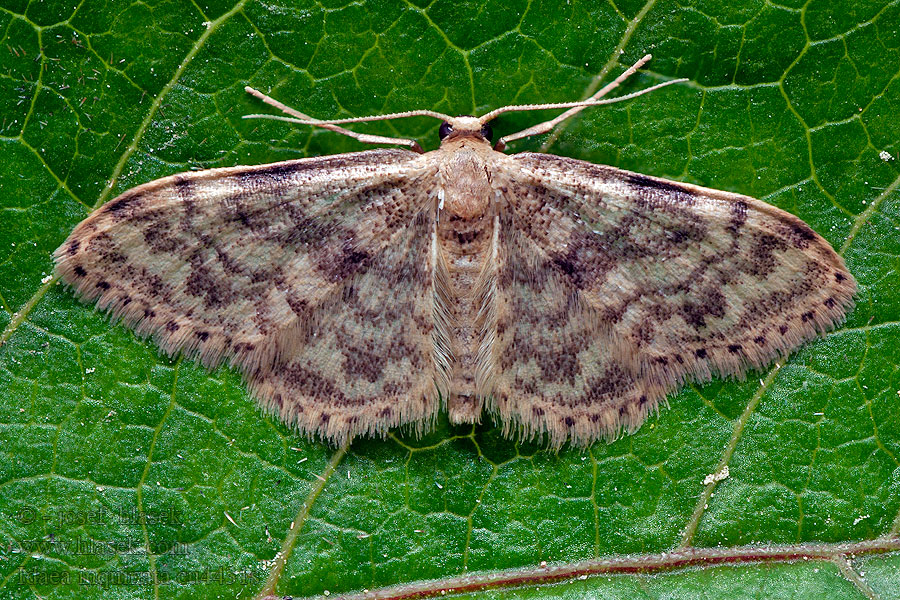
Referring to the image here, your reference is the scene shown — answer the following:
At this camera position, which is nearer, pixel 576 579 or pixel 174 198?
pixel 174 198

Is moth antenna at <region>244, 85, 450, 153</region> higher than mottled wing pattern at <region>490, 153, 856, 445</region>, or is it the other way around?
moth antenna at <region>244, 85, 450, 153</region>

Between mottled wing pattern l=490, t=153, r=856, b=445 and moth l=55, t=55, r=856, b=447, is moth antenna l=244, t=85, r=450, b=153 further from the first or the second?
mottled wing pattern l=490, t=153, r=856, b=445

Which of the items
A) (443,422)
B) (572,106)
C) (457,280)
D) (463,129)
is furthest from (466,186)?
(443,422)

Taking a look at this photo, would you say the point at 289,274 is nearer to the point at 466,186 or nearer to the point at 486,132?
the point at 466,186

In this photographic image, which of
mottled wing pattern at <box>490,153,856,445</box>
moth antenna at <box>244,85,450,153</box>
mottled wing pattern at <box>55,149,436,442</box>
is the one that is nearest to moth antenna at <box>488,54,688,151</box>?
mottled wing pattern at <box>490,153,856,445</box>

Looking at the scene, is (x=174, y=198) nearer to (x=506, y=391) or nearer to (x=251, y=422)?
(x=251, y=422)

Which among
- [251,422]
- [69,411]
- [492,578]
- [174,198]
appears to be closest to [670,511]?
[492,578]
